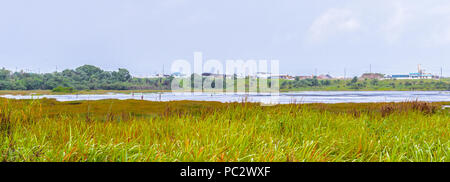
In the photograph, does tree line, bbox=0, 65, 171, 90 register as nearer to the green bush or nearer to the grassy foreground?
the green bush

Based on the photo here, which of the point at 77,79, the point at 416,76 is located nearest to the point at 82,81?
the point at 77,79

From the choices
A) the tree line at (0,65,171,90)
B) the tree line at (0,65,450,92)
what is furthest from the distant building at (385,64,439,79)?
the tree line at (0,65,171,90)

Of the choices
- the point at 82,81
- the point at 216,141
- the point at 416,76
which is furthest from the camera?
the point at 416,76

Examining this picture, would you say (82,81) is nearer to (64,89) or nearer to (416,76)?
(64,89)

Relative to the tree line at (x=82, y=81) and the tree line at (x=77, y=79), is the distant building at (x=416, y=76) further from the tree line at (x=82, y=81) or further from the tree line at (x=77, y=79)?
the tree line at (x=77, y=79)

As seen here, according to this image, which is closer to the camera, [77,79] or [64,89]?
[64,89]

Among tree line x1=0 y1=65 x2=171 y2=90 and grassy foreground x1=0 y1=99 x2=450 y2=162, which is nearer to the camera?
grassy foreground x1=0 y1=99 x2=450 y2=162

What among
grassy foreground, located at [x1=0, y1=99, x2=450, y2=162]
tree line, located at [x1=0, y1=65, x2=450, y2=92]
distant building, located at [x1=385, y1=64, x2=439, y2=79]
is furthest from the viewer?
distant building, located at [x1=385, y1=64, x2=439, y2=79]

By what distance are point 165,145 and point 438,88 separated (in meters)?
134

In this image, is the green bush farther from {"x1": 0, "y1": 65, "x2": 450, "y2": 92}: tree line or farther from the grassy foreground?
the grassy foreground

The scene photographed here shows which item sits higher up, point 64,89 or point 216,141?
point 216,141

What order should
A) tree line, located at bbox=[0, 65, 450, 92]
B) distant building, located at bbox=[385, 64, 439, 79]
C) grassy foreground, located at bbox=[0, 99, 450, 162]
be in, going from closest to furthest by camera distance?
grassy foreground, located at bbox=[0, 99, 450, 162]
tree line, located at bbox=[0, 65, 450, 92]
distant building, located at bbox=[385, 64, 439, 79]

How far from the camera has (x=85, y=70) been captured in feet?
236
